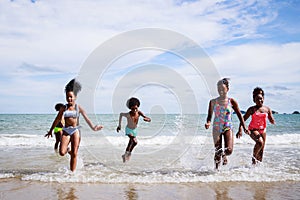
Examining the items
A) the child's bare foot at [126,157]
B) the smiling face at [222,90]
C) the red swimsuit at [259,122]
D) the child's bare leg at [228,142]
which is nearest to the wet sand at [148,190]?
the child's bare leg at [228,142]

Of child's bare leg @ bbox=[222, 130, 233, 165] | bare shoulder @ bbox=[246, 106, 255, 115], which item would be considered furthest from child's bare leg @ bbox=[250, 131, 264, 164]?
child's bare leg @ bbox=[222, 130, 233, 165]

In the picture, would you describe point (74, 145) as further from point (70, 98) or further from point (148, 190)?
point (148, 190)

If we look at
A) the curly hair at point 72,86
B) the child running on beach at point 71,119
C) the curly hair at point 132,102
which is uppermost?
the curly hair at point 72,86

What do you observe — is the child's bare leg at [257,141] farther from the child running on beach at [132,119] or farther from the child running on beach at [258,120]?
the child running on beach at [132,119]

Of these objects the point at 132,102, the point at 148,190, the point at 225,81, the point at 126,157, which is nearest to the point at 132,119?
the point at 132,102

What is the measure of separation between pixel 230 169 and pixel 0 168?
5.48m

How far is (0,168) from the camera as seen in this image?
719 cm

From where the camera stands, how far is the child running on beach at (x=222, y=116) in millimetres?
6758

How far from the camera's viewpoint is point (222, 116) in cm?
680

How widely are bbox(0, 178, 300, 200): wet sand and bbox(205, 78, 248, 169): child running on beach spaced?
1.28m

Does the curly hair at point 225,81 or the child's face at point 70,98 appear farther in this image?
the curly hair at point 225,81

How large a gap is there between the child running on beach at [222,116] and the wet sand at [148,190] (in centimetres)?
128

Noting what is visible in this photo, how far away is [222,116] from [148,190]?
2.61m

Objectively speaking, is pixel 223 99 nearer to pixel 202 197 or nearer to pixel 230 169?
pixel 230 169
